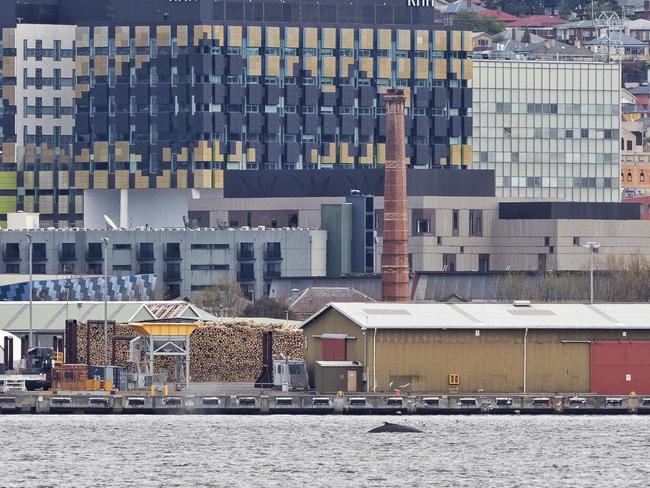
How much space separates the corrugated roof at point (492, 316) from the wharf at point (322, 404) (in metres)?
5.68

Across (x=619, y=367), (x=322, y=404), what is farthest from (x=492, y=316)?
(x=322, y=404)

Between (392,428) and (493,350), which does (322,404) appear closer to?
(493,350)

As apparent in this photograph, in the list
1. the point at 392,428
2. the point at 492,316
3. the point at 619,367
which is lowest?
the point at 392,428

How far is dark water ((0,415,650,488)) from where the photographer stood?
5615 inches

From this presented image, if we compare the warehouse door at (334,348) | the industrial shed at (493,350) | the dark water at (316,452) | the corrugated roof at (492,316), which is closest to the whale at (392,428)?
the dark water at (316,452)

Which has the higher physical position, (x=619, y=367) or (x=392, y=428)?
(x=619, y=367)

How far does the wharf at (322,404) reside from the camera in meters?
177

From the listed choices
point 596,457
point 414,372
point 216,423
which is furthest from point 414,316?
point 596,457

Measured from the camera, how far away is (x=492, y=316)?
185 meters

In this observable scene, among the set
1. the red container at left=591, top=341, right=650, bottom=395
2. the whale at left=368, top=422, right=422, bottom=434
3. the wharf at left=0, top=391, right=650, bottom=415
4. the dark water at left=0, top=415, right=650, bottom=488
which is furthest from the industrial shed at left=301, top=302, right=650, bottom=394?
the whale at left=368, top=422, right=422, bottom=434

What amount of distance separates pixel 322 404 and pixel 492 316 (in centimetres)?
1498

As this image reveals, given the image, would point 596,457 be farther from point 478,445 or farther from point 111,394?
point 111,394

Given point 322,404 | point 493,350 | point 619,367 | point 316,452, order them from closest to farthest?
point 316,452
point 322,404
point 493,350
point 619,367

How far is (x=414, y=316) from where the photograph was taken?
184 meters
